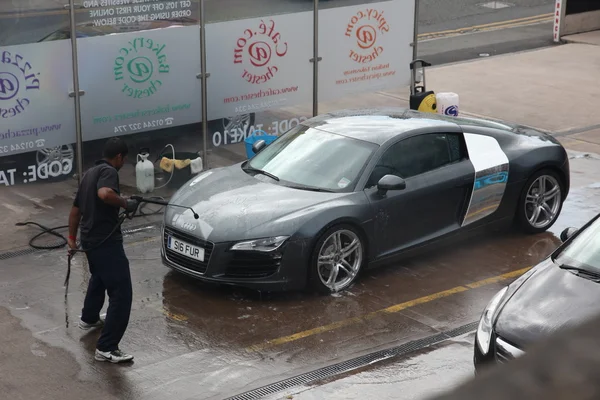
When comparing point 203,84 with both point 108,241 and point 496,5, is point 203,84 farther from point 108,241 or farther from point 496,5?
point 496,5

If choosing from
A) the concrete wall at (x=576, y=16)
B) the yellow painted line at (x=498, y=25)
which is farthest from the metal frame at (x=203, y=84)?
the concrete wall at (x=576, y=16)

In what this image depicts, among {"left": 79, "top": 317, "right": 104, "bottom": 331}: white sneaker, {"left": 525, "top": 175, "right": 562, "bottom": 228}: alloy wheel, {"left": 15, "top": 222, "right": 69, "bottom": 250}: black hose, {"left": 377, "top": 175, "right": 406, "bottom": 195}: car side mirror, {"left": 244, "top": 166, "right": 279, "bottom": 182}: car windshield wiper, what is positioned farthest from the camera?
{"left": 525, "top": 175, "right": 562, "bottom": 228}: alloy wheel

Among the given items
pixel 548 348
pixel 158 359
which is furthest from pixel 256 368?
pixel 548 348

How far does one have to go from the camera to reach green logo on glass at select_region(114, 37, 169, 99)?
10.6 meters

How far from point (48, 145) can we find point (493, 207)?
198 inches

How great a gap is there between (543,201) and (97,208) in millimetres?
5148

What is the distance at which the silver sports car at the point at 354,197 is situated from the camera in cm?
754

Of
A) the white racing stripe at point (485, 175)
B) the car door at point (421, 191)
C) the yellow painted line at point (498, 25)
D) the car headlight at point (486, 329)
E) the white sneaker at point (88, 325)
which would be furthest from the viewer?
the yellow painted line at point (498, 25)

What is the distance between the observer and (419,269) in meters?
8.60

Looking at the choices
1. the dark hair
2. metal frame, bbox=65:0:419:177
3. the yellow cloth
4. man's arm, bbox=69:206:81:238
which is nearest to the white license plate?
man's arm, bbox=69:206:81:238

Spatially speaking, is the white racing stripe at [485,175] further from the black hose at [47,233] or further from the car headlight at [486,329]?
the black hose at [47,233]

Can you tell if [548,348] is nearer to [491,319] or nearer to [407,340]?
[491,319]

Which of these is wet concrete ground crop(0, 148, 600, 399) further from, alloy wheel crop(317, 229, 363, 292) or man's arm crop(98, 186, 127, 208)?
man's arm crop(98, 186, 127, 208)

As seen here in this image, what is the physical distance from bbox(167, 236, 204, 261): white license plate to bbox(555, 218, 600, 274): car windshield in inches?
119
